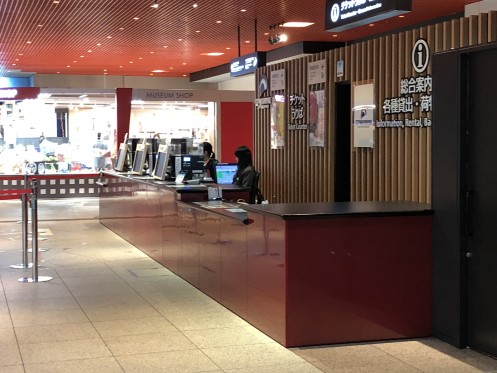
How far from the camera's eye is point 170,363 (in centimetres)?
537

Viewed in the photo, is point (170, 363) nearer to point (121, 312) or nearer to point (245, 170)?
point (121, 312)

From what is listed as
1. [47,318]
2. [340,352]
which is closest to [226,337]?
[340,352]

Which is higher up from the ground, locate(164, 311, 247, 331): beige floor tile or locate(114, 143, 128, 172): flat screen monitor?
locate(114, 143, 128, 172): flat screen monitor

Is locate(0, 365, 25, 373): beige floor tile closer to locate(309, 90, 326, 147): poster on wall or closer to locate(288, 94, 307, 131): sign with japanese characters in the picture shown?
locate(309, 90, 326, 147): poster on wall

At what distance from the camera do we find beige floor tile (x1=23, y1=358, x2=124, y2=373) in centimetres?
520

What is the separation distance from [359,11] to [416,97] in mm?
1444

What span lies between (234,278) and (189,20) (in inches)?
307

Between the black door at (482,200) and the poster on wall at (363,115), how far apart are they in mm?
3200

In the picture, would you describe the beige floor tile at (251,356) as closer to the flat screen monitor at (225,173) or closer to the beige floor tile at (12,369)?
the beige floor tile at (12,369)

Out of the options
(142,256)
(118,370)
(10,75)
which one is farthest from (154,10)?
(10,75)

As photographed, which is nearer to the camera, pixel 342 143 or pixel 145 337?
pixel 145 337

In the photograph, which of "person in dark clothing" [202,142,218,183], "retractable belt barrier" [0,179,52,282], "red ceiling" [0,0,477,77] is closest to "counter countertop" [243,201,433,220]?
"retractable belt barrier" [0,179,52,282]

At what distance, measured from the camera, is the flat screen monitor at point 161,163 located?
11.0 m

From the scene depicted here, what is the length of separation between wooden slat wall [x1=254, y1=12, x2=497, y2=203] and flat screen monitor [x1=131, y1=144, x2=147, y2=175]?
2.10 meters
